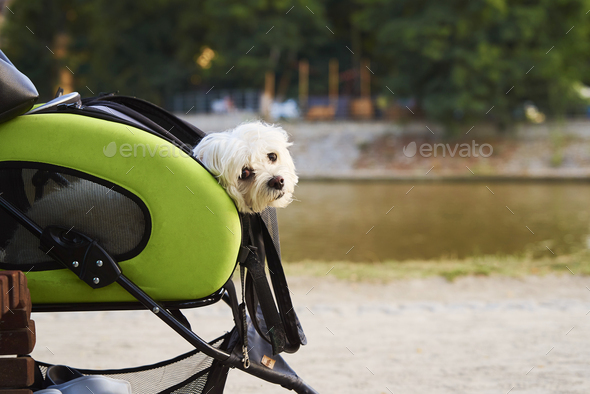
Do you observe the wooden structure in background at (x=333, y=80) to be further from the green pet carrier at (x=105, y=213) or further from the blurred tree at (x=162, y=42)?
Answer: the green pet carrier at (x=105, y=213)

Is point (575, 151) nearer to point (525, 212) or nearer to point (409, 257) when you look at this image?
point (525, 212)

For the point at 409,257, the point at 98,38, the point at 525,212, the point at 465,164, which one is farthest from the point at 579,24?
the point at 98,38

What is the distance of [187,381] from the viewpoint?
105 inches

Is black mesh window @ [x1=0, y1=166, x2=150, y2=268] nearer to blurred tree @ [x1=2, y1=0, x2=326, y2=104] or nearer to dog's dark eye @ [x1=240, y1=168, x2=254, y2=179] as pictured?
dog's dark eye @ [x1=240, y1=168, x2=254, y2=179]

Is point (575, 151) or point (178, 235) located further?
point (575, 151)

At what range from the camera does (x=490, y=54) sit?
27828 mm

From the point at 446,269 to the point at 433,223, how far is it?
210 inches

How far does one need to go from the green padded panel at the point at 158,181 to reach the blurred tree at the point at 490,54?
2693 centimetres

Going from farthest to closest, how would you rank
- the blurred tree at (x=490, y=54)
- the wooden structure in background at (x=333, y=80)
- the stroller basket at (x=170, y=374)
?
1. the wooden structure in background at (x=333, y=80)
2. the blurred tree at (x=490, y=54)
3. the stroller basket at (x=170, y=374)

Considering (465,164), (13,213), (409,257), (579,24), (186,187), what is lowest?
(13,213)

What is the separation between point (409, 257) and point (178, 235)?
744 centimetres

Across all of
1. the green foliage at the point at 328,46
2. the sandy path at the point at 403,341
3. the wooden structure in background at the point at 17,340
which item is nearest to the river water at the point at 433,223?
the sandy path at the point at 403,341

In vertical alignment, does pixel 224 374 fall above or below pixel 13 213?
below

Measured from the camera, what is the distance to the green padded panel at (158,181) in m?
2.28
